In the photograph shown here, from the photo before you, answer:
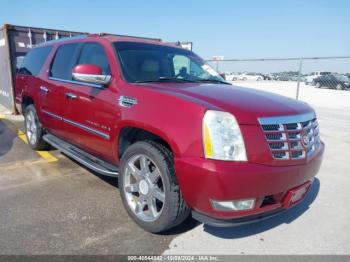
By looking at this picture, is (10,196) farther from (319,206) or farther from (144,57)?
(319,206)

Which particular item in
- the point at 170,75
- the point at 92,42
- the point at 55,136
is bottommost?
the point at 55,136

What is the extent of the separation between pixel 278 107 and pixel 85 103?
2.21m

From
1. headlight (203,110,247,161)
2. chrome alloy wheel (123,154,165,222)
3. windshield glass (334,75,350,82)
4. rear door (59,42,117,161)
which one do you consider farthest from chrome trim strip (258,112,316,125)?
windshield glass (334,75,350,82)

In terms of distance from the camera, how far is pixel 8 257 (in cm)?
255

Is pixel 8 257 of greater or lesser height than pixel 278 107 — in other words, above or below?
below

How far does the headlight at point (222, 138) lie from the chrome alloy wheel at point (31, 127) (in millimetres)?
4122

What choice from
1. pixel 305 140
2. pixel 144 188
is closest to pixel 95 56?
pixel 144 188

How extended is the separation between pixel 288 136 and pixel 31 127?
15.7ft

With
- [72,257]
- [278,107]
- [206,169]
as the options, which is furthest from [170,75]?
[72,257]

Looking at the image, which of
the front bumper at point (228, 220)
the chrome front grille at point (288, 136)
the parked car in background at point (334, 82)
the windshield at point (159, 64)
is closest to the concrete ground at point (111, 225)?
the front bumper at point (228, 220)

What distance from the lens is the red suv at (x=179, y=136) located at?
2408 mm

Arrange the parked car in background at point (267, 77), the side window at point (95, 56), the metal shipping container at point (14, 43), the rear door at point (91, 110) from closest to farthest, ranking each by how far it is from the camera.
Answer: the rear door at point (91, 110), the side window at point (95, 56), the metal shipping container at point (14, 43), the parked car in background at point (267, 77)

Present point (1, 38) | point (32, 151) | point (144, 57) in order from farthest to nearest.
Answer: point (1, 38) → point (32, 151) → point (144, 57)

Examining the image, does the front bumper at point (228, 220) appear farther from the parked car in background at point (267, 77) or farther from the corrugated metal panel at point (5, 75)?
the parked car in background at point (267, 77)
